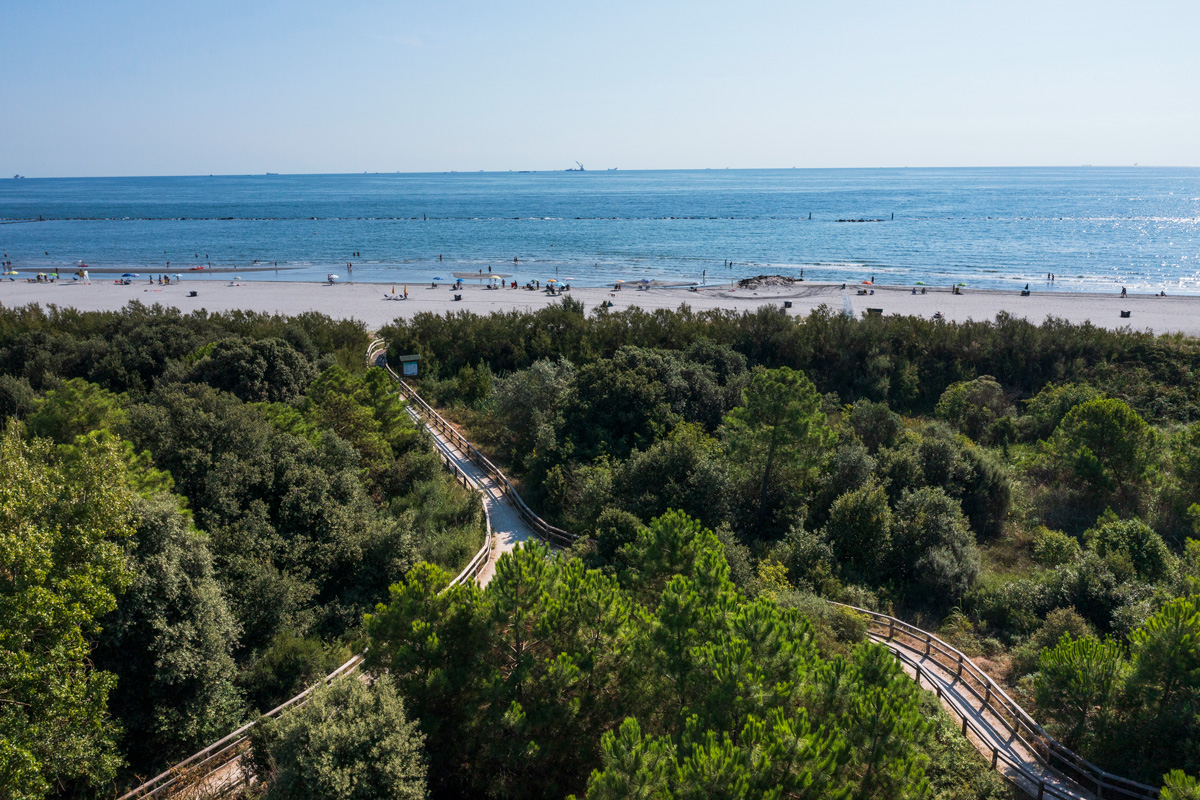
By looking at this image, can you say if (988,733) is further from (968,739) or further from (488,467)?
(488,467)

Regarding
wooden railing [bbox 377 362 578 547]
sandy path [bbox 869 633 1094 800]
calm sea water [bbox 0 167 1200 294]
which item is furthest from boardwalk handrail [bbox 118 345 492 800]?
calm sea water [bbox 0 167 1200 294]

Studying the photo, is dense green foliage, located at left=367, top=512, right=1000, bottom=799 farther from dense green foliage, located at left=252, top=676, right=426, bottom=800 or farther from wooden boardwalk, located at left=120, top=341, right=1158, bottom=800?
wooden boardwalk, located at left=120, top=341, right=1158, bottom=800

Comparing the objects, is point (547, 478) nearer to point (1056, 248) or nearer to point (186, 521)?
point (186, 521)

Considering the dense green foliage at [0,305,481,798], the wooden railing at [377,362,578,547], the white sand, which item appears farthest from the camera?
the white sand

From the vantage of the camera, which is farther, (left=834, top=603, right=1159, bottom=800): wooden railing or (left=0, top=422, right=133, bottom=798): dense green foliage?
(left=834, top=603, right=1159, bottom=800): wooden railing

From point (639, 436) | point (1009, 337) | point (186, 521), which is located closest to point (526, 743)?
point (186, 521)

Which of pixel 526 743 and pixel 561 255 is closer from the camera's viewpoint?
pixel 526 743
